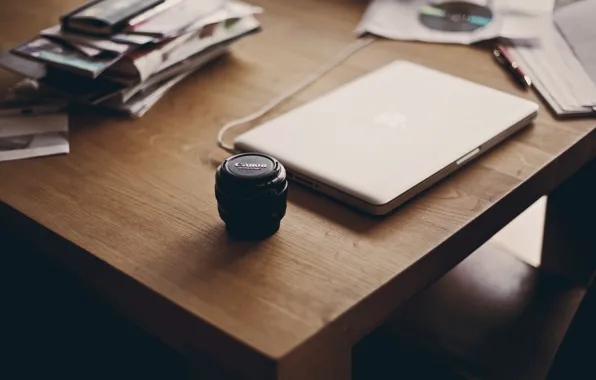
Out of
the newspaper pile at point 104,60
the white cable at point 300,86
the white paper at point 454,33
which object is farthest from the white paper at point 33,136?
the white paper at point 454,33

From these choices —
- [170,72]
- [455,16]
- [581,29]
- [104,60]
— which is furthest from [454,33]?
[104,60]

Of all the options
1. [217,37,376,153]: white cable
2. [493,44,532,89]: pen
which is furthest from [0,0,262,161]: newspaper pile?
[493,44,532,89]: pen

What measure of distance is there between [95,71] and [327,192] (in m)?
0.39

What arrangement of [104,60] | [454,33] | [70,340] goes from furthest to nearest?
[454,33] → [70,340] → [104,60]

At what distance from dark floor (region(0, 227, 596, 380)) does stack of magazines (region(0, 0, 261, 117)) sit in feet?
1.04

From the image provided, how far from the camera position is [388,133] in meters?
1.02

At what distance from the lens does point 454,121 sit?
1.05m

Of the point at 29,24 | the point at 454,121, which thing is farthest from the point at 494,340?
the point at 29,24

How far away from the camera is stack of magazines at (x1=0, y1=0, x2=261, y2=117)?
1.15m

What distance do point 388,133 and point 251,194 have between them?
0.87ft

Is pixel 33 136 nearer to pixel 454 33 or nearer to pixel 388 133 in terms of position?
pixel 388 133

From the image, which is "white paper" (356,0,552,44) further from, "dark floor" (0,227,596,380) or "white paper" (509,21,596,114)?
"dark floor" (0,227,596,380)

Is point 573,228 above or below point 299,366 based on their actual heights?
below

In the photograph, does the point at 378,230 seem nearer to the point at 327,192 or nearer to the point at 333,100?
the point at 327,192
